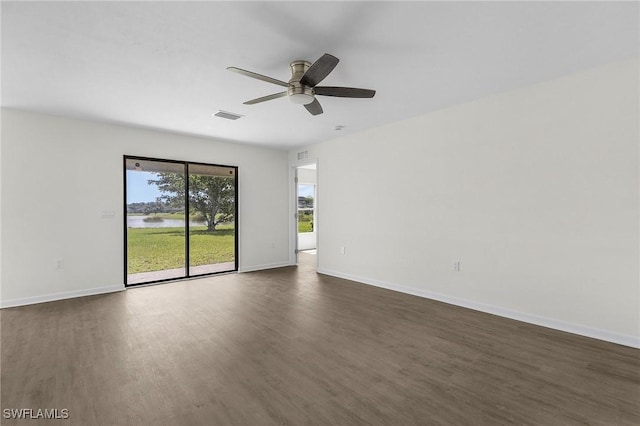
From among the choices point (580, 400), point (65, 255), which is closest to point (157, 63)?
point (65, 255)

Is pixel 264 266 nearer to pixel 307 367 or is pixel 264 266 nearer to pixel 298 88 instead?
pixel 307 367

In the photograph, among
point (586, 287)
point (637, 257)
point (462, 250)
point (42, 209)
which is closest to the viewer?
point (637, 257)

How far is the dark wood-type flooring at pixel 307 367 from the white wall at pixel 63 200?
58 cm

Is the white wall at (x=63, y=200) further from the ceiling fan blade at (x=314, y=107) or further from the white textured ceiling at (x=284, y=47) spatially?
the ceiling fan blade at (x=314, y=107)

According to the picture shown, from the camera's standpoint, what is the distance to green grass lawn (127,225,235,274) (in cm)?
523

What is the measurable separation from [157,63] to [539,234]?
170 inches

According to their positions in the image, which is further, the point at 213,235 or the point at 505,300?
the point at 213,235

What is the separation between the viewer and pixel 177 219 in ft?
18.2

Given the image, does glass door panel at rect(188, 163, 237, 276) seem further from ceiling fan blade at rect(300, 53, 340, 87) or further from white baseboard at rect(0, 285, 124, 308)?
ceiling fan blade at rect(300, 53, 340, 87)

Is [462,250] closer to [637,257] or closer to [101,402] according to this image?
[637,257]

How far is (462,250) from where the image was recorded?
13.0ft

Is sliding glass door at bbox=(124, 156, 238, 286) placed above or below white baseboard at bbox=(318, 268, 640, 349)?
above

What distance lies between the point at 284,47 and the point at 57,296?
4.76 meters

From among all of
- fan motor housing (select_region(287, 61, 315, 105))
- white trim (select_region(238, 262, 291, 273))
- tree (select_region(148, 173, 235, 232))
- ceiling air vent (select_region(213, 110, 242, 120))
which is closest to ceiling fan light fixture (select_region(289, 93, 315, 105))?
fan motor housing (select_region(287, 61, 315, 105))
